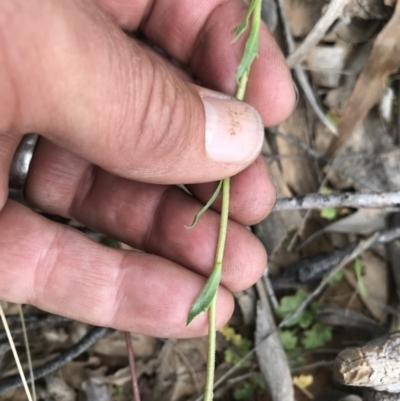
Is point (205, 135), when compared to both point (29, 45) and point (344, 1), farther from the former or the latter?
point (344, 1)

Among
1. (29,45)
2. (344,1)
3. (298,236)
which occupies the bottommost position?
(298,236)

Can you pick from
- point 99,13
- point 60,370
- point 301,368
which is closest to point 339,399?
point 301,368

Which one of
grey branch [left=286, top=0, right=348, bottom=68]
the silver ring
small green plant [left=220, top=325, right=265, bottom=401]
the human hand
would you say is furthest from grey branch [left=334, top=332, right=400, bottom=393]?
the silver ring

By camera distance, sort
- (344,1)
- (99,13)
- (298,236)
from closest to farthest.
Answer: (99,13), (344,1), (298,236)

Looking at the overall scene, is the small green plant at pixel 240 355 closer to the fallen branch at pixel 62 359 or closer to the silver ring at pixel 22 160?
the fallen branch at pixel 62 359

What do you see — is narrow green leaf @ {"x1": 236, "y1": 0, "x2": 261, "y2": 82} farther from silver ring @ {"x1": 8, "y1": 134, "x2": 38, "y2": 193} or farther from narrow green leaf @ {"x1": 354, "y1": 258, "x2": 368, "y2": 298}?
narrow green leaf @ {"x1": 354, "y1": 258, "x2": 368, "y2": 298}

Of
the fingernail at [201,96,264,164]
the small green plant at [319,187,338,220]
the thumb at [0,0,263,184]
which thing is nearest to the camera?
the thumb at [0,0,263,184]

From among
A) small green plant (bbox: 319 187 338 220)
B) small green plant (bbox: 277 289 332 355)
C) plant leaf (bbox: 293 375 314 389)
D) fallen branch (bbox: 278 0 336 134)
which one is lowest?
plant leaf (bbox: 293 375 314 389)

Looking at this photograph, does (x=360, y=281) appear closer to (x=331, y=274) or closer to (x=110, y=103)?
(x=331, y=274)
